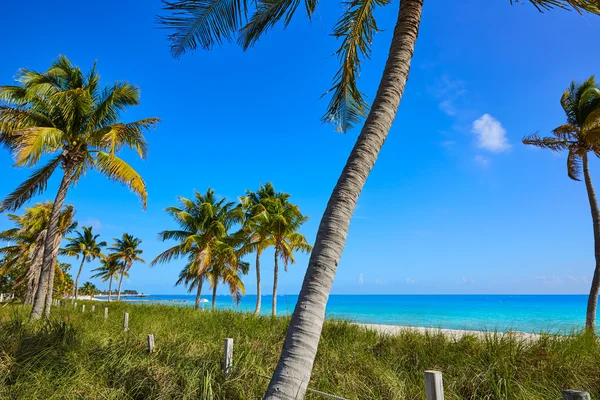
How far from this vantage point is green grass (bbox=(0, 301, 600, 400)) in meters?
4.52

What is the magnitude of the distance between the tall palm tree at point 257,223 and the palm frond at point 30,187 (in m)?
12.3

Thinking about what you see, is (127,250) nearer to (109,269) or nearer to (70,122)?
(109,269)

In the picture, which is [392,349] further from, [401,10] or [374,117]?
[401,10]

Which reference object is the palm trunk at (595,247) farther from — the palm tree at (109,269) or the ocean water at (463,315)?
the palm tree at (109,269)

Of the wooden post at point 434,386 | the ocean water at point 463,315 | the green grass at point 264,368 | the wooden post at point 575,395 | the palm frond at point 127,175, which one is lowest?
the ocean water at point 463,315

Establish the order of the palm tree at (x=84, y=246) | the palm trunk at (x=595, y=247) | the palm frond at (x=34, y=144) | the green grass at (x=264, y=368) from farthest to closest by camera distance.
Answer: the palm tree at (x=84, y=246), the palm trunk at (x=595, y=247), the palm frond at (x=34, y=144), the green grass at (x=264, y=368)

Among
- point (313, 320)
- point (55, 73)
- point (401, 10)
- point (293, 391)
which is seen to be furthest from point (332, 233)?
point (55, 73)

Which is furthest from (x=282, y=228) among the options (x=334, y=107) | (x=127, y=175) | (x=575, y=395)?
(x=575, y=395)

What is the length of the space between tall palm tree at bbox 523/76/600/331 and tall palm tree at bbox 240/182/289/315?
16188 mm

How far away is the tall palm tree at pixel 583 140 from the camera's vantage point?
11.9 meters

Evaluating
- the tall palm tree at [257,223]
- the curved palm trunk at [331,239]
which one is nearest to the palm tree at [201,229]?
the tall palm tree at [257,223]

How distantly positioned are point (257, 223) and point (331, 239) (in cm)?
2184

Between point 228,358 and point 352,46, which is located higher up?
point 352,46

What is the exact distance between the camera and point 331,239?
134 inches
